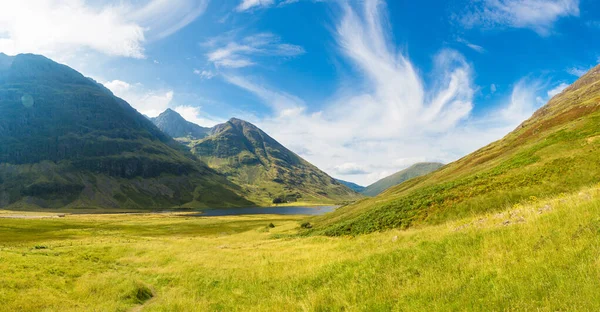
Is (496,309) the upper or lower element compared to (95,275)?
upper

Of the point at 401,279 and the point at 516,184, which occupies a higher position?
the point at 516,184

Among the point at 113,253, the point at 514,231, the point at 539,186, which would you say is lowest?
the point at 113,253

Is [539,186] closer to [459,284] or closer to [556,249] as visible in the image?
[556,249]

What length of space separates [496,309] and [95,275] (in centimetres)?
2833

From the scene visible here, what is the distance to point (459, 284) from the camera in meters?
10.0

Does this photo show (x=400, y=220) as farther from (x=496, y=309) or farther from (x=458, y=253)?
(x=496, y=309)

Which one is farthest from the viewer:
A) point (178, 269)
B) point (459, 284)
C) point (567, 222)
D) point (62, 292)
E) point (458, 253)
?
point (178, 269)

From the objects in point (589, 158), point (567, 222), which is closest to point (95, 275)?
point (567, 222)

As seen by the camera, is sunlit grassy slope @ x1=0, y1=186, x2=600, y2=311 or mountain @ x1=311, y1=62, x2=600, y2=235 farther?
mountain @ x1=311, y1=62, x2=600, y2=235

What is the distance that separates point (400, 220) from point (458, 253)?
918 inches

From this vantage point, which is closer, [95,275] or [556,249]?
[556,249]

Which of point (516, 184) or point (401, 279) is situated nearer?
point (401, 279)

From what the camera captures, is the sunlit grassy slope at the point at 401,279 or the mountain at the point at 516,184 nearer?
the sunlit grassy slope at the point at 401,279

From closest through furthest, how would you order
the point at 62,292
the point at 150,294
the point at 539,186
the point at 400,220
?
1. the point at 62,292
2. the point at 150,294
3. the point at 539,186
4. the point at 400,220
